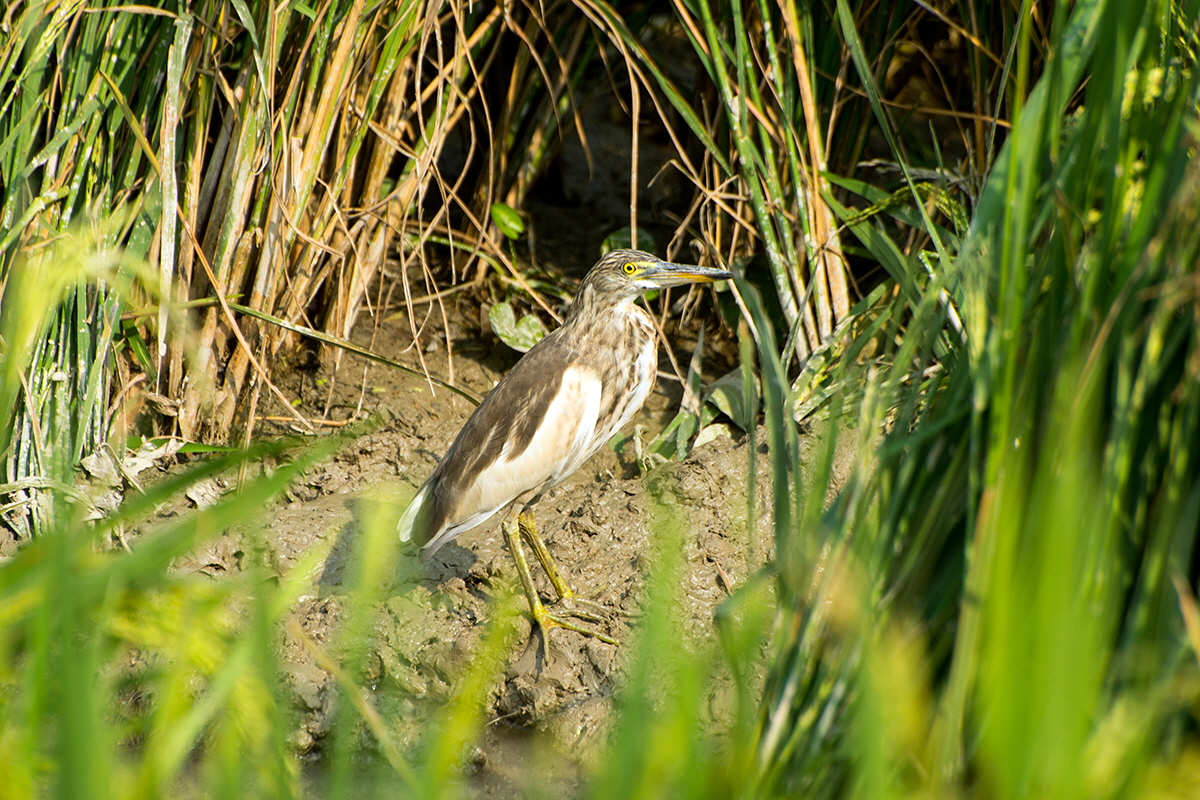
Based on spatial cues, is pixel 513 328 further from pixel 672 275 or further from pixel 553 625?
pixel 553 625

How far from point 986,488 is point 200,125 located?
9.81 feet

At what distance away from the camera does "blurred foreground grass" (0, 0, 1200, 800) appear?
120 centimetres

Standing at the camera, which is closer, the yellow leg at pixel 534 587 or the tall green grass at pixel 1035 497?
the tall green grass at pixel 1035 497

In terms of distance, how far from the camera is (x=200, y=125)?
140 inches

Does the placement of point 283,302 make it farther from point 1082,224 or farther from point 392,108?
point 1082,224

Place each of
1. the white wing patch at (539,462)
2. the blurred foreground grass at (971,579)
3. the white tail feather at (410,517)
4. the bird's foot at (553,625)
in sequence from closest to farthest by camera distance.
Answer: the blurred foreground grass at (971,579) < the bird's foot at (553,625) < the white wing patch at (539,462) < the white tail feather at (410,517)

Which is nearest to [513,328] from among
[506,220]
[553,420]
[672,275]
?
[506,220]

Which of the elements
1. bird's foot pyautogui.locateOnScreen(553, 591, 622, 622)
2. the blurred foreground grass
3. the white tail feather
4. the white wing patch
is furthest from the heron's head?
the blurred foreground grass

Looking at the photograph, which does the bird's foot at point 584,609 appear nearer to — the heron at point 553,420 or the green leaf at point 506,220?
the heron at point 553,420

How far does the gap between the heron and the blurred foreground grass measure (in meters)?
1.75

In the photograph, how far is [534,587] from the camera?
11.3 ft

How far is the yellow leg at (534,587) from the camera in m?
3.32

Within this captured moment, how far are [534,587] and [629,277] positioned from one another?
1.10 m

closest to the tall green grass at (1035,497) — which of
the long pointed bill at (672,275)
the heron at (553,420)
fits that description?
the heron at (553,420)
